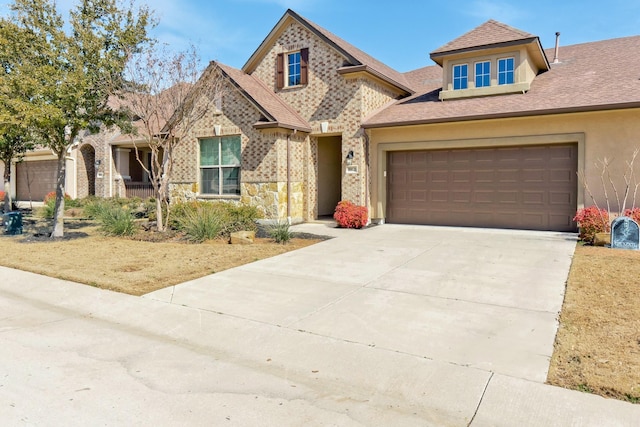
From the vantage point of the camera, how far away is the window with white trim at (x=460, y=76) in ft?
48.8

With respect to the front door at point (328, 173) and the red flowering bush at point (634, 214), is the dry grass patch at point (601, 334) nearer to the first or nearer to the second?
the red flowering bush at point (634, 214)

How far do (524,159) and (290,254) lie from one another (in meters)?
8.00

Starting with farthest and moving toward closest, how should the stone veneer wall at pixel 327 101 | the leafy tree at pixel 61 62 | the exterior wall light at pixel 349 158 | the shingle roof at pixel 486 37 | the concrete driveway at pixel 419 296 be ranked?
1. the exterior wall light at pixel 349 158
2. the stone veneer wall at pixel 327 101
3. the shingle roof at pixel 486 37
4. the leafy tree at pixel 61 62
5. the concrete driveway at pixel 419 296

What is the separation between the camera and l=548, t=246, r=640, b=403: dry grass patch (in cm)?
380

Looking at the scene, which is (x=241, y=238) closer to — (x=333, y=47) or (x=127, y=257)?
(x=127, y=257)

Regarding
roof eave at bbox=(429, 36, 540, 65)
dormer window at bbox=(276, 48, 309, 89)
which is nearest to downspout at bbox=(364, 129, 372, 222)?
dormer window at bbox=(276, 48, 309, 89)

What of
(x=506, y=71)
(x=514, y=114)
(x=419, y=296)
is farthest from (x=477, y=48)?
(x=419, y=296)

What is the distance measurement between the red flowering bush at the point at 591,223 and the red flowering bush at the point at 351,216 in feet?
20.0

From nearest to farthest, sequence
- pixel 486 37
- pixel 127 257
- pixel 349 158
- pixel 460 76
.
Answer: pixel 127 257
pixel 486 37
pixel 460 76
pixel 349 158

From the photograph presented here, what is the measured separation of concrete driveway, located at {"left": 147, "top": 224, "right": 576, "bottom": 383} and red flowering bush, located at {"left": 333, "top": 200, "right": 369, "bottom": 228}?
11.6 ft

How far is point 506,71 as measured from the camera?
46.8 ft

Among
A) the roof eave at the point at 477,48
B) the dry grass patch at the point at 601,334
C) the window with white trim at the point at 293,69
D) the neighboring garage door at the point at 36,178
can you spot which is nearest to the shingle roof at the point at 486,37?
the roof eave at the point at 477,48

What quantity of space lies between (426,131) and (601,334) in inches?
411

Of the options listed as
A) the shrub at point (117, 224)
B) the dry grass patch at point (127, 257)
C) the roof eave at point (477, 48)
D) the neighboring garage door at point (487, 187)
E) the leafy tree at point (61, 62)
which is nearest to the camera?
the dry grass patch at point (127, 257)
